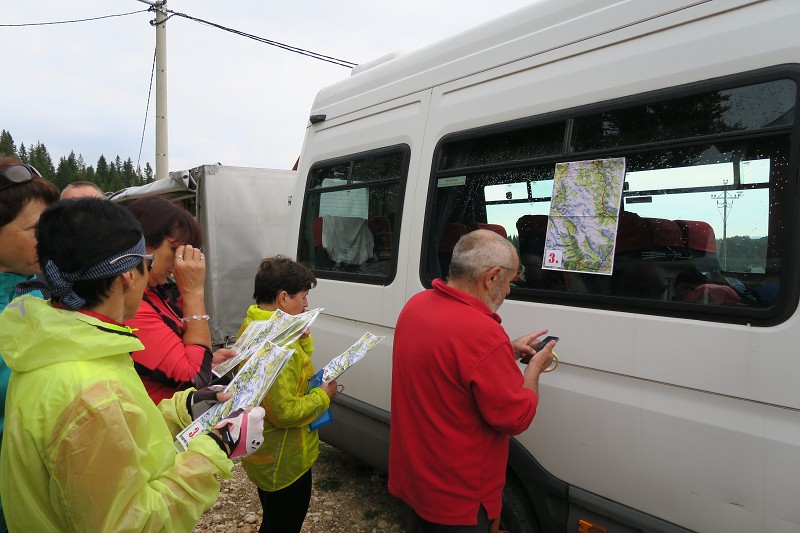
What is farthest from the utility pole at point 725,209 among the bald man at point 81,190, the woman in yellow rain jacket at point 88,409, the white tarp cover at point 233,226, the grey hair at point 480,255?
the white tarp cover at point 233,226

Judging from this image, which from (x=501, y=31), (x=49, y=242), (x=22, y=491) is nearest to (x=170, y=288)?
(x=49, y=242)

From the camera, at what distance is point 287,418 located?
7.23 feet

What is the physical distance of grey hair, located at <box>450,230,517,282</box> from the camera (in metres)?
1.95

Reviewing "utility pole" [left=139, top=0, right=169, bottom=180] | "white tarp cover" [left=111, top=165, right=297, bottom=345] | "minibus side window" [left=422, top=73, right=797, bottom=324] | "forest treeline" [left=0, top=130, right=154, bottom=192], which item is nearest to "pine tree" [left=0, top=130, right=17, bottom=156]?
"forest treeline" [left=0, top=130, right=154, bottom=192]

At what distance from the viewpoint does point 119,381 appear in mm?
1213

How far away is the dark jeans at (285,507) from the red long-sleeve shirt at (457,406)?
616mm

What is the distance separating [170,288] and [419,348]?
1116mm

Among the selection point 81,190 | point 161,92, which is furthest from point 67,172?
point 81,190

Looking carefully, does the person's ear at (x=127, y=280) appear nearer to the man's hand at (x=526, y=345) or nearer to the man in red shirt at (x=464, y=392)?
the man in red shirt at (x=464, y=392)

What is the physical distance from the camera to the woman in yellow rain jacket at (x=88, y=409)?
44.4 inches

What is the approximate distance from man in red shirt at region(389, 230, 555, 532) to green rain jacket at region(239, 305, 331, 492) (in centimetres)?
47

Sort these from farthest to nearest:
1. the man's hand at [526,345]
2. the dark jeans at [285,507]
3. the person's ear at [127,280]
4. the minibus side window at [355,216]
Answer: the minibus side window at [355,216]
the dark jeans at [285,507]
the man's hand at [526,345]
the person's ear at [127,280]

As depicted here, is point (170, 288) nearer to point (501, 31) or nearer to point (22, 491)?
point (22, 491)

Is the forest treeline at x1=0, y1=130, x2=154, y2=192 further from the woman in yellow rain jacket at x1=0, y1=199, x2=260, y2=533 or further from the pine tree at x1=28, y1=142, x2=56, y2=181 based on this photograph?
the woman in yellow rain jacket at x1=0, y1=199, x2=260, y2=533
